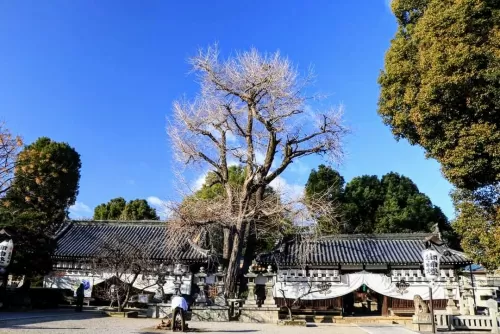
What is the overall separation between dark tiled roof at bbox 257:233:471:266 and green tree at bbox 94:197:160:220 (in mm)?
22054

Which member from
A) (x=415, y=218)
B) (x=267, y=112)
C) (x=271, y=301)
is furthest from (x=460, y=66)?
(x=415, y=218)

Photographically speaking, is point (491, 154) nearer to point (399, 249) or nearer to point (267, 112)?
point (267, 112)

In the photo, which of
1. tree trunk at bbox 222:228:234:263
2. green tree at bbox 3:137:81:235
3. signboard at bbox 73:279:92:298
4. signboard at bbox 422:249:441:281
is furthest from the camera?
green tree at bbox 3:137:81:235

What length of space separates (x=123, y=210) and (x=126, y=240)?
55.3 ft

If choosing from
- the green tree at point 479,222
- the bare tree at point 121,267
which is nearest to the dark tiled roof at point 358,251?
the bare tree at point 121,267

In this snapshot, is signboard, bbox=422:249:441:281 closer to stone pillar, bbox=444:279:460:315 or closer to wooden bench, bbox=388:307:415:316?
stone pillar, bbox=444:279:460:315

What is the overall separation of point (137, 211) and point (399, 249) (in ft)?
89.0

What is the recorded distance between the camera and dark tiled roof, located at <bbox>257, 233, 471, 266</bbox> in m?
21.6

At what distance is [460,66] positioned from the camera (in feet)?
38.9

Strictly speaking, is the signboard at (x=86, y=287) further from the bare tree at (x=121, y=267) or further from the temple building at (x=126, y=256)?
the bare tree at (x=121, y=267)

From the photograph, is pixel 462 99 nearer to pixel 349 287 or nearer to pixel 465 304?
pixel 465 304

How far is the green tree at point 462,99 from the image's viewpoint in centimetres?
1167

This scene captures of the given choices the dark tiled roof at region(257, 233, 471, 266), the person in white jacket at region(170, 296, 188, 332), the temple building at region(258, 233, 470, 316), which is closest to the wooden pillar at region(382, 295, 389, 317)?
the temple building at region(258, 233, 470, 316)

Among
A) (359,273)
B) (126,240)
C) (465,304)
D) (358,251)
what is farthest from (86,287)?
(465,304)
